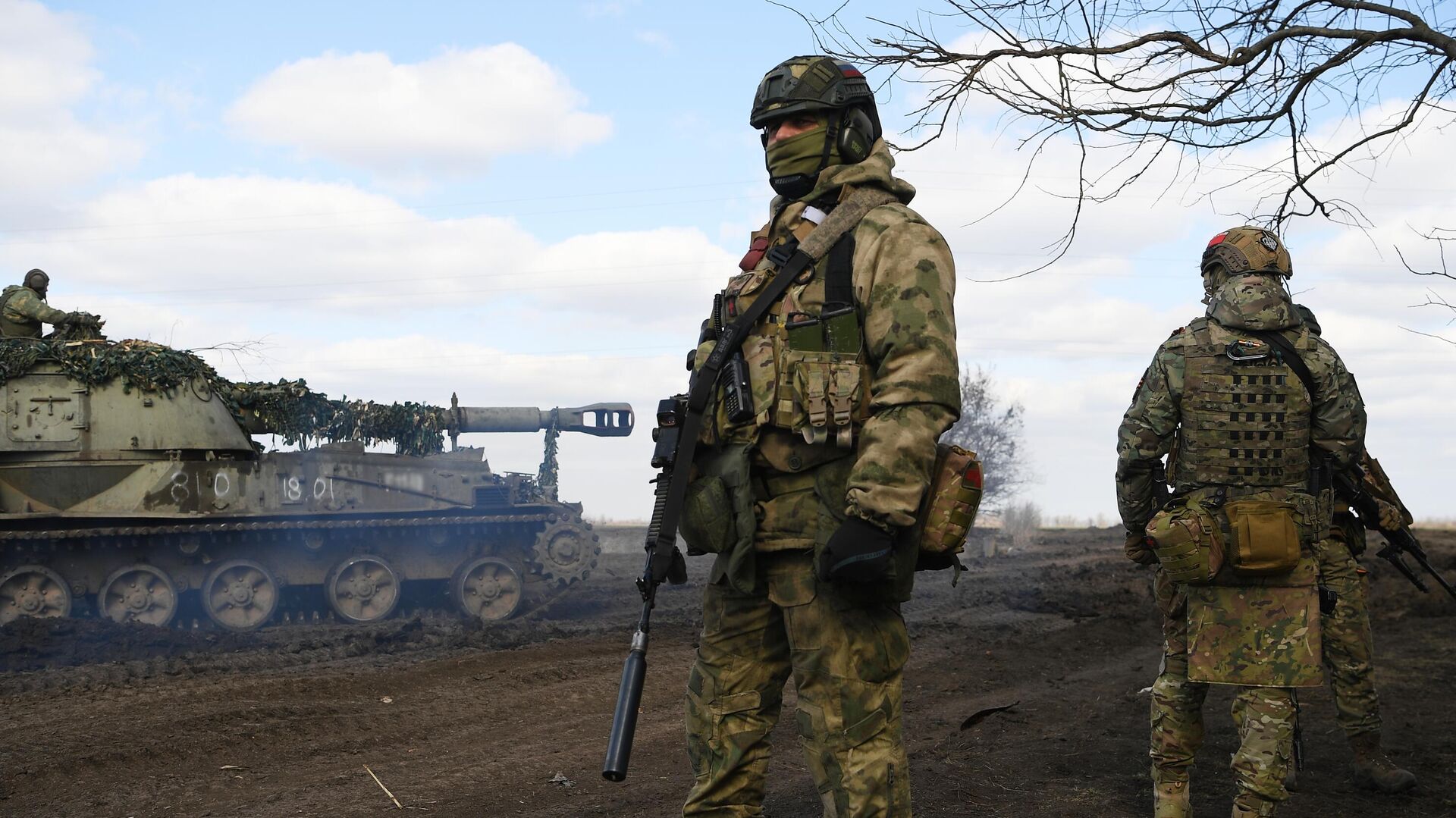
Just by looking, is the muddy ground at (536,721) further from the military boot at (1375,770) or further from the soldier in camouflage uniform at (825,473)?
the soldier in camouflage uniform at (825,473)

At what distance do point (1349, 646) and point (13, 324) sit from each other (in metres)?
13.7

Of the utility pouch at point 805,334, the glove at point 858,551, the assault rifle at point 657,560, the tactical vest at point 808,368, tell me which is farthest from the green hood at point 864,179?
the glove at point 858,551

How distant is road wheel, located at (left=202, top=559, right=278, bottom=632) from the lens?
14.0 meters

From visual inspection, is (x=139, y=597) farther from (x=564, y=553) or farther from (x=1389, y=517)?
(x=1389, y=517)

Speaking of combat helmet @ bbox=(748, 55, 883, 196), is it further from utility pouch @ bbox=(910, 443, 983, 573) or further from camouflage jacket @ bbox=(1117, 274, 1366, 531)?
camouflage jacket @ bbox=(1117, 274, 1366, 531)

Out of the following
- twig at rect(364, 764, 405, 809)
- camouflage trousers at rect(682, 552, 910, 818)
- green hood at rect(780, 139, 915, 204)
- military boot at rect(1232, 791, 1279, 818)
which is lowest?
twig at rect(364, 764, 405, 809)

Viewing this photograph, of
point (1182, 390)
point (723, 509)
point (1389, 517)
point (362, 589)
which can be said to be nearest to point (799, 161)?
point (723, 509)

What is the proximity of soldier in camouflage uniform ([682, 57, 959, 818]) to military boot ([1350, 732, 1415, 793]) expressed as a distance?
3.42 metres

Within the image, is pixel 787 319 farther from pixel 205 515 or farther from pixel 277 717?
pixel 205 515

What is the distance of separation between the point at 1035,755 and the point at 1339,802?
140 cm

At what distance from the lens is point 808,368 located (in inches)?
132

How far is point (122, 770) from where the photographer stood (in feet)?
21.7

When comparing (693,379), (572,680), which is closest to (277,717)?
(572,680)

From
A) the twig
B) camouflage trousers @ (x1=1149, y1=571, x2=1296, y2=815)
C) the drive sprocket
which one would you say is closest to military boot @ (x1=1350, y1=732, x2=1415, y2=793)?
camouflage trousers @ (x1=1149, y1=571, x2=1296, y2=815)
